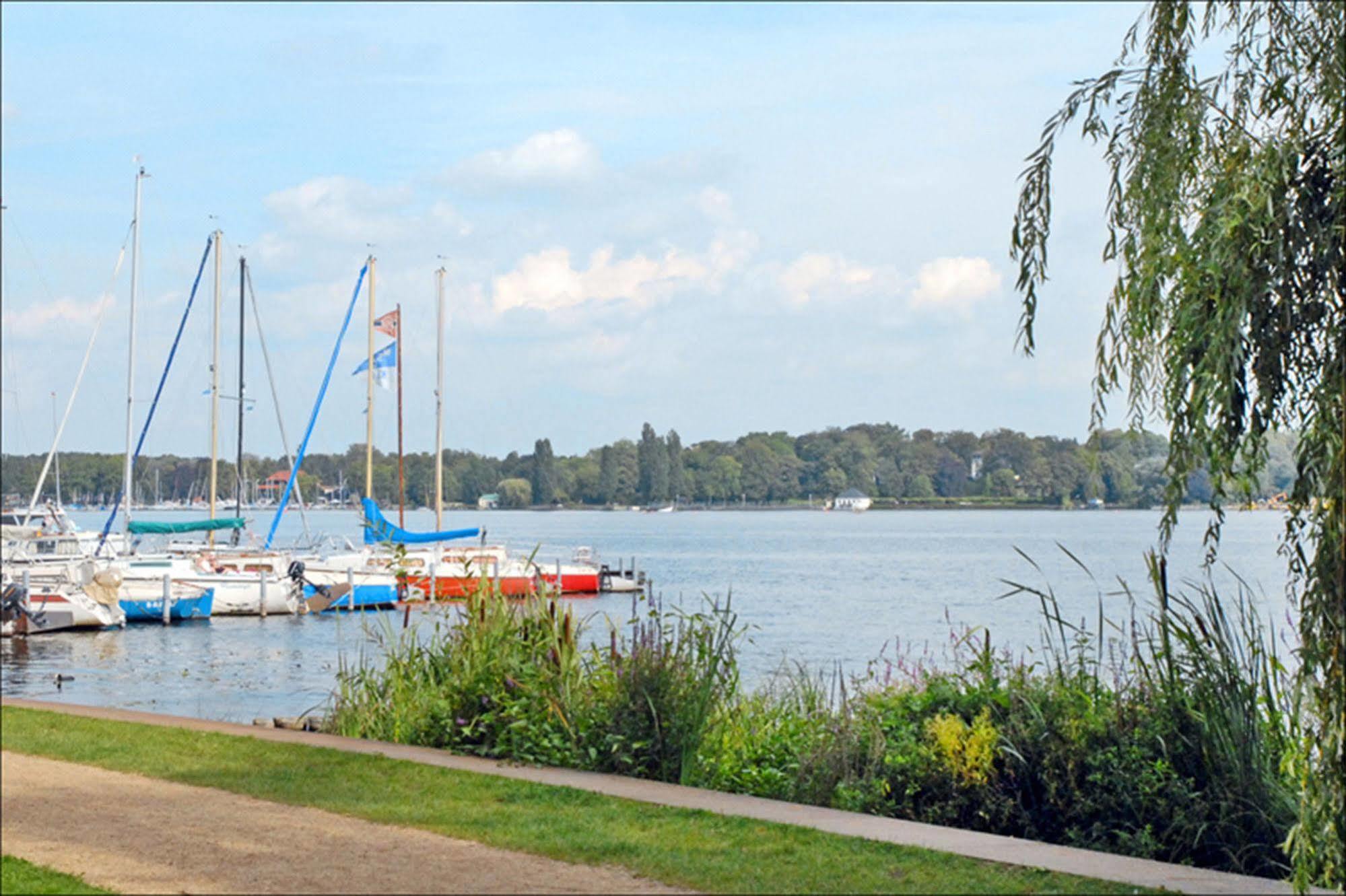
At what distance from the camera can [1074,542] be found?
11406 centimetres

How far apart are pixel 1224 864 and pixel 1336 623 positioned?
331cm

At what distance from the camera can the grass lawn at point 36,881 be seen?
686 cm

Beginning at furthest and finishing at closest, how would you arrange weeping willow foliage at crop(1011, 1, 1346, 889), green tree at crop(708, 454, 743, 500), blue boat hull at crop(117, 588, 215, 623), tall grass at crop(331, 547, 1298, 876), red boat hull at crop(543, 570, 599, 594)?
green tree at crop(708, 454, 743, 500), red boat hull at crop(543, 570, 599, 594), blue boat hull at crop(117, 588, 215, 623), tall grass at crop(331, 547, 1298, 876), weeping willow foliage at crop(1011, 1, 1346, 889)

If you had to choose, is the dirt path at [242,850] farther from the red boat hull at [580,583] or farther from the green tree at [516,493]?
the green tree at [516,493]

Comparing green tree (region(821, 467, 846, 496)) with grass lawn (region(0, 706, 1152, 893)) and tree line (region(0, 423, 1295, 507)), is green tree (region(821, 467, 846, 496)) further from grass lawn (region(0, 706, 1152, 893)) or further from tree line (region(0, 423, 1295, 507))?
grass lawn (region(0, 706, 1152, 893))

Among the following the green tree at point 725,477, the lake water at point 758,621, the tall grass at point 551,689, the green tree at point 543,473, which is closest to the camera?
the tall grass at point 551,689

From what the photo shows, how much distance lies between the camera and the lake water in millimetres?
26016

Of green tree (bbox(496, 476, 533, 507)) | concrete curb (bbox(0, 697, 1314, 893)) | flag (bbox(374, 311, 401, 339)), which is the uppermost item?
flag (bbox(374, 311, 401, 339))

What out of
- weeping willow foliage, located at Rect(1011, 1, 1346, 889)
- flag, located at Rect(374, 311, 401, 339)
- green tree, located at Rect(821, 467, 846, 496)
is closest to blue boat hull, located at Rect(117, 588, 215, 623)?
flag, located at Rect(374, 311, 401, 339)

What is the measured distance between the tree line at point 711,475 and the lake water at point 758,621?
3645 millimetres

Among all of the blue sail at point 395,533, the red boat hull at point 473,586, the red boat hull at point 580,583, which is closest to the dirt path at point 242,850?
the red boat hull at point 473,586

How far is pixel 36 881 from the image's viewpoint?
23.1 ft

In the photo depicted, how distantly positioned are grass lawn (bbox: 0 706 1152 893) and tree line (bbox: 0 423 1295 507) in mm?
2262

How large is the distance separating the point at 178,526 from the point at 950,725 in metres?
38.9
